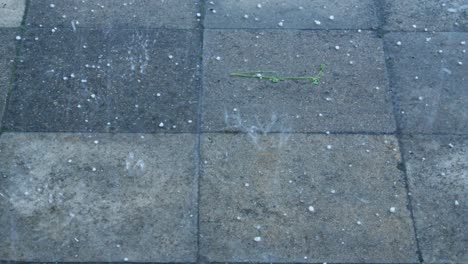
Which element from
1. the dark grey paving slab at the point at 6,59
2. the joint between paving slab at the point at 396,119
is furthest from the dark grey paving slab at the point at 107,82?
the joint between paving slab at the point at 396,119

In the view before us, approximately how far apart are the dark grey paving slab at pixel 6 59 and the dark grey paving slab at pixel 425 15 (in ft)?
10.9

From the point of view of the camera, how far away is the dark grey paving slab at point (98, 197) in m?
4.64

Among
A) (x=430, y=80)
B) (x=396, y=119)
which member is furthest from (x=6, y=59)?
(x=430, y=80)

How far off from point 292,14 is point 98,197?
256cm

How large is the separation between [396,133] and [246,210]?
143 cm

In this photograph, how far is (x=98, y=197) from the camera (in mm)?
4906

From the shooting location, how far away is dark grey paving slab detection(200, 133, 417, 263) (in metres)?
4.69

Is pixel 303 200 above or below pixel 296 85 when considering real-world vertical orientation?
below

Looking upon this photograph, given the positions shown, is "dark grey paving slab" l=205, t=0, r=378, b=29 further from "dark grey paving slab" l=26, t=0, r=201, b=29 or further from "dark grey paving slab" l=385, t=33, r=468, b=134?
"dark grey paving slab" l=385, t=33, r=468, b=134

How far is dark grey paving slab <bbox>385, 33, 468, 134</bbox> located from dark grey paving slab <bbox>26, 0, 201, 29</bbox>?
6.08 feet

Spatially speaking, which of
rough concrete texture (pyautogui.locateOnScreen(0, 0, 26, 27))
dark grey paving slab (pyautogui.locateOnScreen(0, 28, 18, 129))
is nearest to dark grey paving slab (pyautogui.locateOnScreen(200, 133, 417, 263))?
dark grey paving slab (pyautogui.locateOnScreen(0, 28, 18, 129))

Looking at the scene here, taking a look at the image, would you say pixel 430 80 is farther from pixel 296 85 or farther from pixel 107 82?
pixel 107 82

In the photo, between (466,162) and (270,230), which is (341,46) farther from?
(270,230)

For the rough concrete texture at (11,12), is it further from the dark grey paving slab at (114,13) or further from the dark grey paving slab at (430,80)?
the dark grey paving slab at (430,80)
